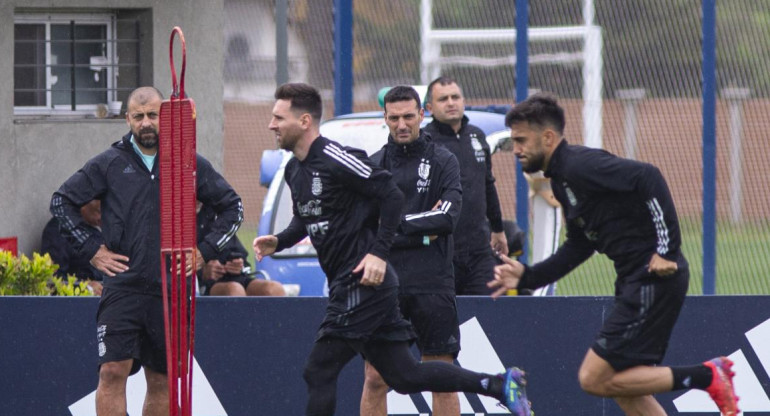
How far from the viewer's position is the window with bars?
1098 cm

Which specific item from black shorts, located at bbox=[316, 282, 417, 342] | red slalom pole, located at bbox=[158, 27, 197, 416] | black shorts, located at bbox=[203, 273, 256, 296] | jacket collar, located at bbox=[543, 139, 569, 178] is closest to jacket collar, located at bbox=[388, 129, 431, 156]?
black shorts, located at bbox=[316, 282, 417, 342]

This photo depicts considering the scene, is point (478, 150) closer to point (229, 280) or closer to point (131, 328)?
point (229, 280)

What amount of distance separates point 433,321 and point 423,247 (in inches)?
17.1

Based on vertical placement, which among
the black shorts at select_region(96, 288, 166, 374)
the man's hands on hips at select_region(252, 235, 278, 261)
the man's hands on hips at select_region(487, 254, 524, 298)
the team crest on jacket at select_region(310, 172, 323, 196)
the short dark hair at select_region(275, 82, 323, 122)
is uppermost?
the short dark hair at select_region(275, 82, 323, 122)

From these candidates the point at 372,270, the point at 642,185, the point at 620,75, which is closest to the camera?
the point at 642,185

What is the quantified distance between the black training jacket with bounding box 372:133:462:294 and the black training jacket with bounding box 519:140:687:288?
31.8 inches

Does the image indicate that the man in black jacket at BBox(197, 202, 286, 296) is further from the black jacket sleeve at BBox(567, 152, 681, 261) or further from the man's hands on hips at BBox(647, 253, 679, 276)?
the man's hands on hips at BBox(647, 253, 679, 276)

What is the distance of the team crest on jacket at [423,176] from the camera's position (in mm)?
8219

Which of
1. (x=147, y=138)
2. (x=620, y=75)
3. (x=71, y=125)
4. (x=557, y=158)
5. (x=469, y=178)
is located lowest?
(x=469, y=178)

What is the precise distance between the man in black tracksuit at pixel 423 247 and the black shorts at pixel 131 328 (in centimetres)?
125

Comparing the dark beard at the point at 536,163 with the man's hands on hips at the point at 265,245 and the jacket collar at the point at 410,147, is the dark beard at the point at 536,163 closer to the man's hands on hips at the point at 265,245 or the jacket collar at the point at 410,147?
the jacket collar at the point at 410,147

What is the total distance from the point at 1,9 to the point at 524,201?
442cm

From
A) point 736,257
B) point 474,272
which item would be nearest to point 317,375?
point 474,272

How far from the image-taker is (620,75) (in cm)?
1166
